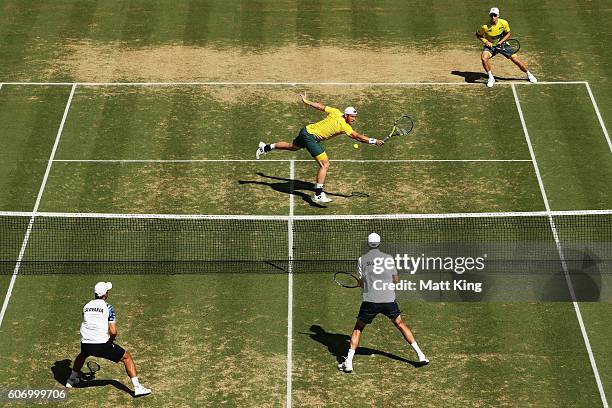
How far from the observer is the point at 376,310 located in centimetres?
2730

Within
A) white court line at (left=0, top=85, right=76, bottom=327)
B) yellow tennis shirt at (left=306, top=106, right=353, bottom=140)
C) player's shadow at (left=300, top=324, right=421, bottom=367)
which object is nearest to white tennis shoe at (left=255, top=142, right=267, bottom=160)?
yellow tennis shirt at (left=306, top=106, right=353, bottom=140)

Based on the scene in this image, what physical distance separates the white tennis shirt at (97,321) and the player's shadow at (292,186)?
9.41 metres

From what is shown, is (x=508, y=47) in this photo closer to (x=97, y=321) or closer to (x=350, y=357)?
(x=350, y=357)

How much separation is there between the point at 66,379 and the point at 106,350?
6.40 feet

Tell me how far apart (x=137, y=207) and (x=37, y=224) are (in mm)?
2432

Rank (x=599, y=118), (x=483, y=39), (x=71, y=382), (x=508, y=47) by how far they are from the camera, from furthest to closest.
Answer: (x=508, y=47) < (x=483, y=39) < (x=599, y=118) < (x=71, y=382)

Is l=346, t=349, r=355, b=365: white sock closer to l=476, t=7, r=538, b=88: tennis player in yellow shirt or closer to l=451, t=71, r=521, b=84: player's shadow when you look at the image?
l=476, t=7, r=538, b=88: tennis player in yellow shirt

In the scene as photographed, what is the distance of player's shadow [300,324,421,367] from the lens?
2881cm

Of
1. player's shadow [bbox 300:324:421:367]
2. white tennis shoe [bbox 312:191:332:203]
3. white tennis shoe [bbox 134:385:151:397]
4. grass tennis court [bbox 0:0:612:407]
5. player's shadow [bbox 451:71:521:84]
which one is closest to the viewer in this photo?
white tennis shoe [bbox 134:385:151:397]

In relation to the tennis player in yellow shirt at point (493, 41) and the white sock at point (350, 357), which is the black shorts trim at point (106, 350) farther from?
the tennis player in yellow shirt at point (493, 41)

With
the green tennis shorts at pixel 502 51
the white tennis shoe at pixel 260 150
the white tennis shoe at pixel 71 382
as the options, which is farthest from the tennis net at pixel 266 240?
the green tennis shorts at pixel 502 51

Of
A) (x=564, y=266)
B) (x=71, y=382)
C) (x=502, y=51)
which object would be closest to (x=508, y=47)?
(x=502, y=51)

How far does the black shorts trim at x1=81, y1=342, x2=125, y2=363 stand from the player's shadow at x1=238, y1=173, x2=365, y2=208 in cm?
934

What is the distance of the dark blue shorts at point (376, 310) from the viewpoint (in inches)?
1073
